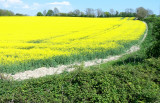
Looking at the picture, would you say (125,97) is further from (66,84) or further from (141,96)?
(66,84)

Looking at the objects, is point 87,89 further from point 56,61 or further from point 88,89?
point 56,61

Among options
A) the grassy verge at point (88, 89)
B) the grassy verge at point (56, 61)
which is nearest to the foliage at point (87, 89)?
the grassy verge at point (88, 89)

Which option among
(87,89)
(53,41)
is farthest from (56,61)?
(53,41)

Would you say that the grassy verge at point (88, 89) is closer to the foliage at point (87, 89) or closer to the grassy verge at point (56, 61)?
the foliage at point (87, 89)

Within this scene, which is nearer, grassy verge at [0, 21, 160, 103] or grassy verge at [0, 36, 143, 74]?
grassy verge at [0, 21, 160, 103]

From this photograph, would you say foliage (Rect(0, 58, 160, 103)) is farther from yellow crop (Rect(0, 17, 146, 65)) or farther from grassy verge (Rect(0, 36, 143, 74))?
yellow crop (Rect(0, 17, 146, 65))

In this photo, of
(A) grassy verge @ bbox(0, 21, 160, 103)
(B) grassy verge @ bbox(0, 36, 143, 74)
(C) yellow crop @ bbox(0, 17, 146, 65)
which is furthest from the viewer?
(C) yellow crop @ bbox(0, 17, 146, 65)

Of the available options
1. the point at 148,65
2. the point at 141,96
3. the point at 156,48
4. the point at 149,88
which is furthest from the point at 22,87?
the point at 156,48

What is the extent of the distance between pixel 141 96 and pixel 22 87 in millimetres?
2916

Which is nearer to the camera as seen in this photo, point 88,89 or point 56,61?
point 88,89

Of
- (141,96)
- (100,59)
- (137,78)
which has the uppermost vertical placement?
(137,78)

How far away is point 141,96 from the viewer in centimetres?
420

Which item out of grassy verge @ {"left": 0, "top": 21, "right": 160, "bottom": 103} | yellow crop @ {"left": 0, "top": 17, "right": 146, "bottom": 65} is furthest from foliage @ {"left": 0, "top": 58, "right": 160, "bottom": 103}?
yellow crop @ {"left": 0, "top": 17, "right": 146, "bottom": 65}

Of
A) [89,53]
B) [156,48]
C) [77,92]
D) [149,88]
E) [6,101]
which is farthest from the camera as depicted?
[89,53]
